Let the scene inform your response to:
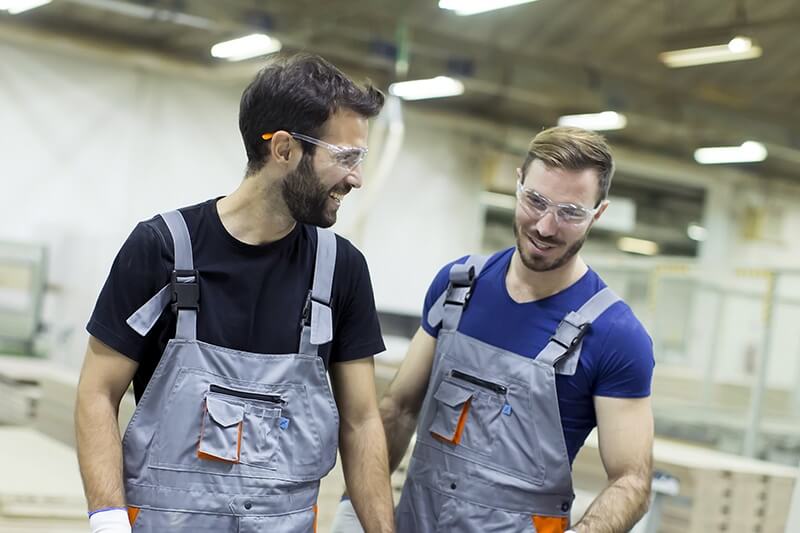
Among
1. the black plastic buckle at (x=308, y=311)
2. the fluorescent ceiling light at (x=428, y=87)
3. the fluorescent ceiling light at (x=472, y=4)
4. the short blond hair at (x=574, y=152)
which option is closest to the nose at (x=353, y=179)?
the black plastic buckle at (x=308, y=311)

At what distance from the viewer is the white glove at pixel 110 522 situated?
178 cm

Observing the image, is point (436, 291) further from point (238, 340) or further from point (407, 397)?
point (238, 340)

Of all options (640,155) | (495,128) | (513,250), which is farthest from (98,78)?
(513,250)

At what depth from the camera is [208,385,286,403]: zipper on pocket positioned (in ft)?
6.19

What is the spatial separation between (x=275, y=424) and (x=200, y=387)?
162mm

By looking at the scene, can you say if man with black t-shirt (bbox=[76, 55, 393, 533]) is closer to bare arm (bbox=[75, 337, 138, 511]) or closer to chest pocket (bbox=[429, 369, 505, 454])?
bare arm (bbox=[75, 337, 138, 511])

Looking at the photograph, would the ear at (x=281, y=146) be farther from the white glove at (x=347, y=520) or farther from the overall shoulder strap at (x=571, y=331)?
the white glove at (x=347, y=520)

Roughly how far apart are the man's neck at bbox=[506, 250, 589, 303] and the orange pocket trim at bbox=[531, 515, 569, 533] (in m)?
0.47

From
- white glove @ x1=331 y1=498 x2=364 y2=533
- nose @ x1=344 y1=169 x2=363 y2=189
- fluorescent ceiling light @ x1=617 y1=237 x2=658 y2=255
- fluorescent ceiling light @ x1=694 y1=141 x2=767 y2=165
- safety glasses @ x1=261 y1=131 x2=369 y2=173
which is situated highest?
fluorescent ceiling light @ x1=694 y1=141 x2=767 y2=165

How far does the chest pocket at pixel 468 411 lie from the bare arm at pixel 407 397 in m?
0.15

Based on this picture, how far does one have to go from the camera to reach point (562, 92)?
11.9 meters

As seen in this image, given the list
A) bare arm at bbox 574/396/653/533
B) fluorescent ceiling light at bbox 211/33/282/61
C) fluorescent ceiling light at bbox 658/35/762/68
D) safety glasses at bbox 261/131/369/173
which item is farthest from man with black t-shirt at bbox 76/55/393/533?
fluorescent ceiling light at bbox 211/33/282/61

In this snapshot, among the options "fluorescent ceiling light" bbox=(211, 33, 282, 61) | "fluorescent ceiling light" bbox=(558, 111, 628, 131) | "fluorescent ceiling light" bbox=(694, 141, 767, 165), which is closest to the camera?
"fluorescent ceiling light" bbox=(211, 33, 282, 61)

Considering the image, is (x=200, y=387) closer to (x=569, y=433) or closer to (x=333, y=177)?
(x=333, y=177)
